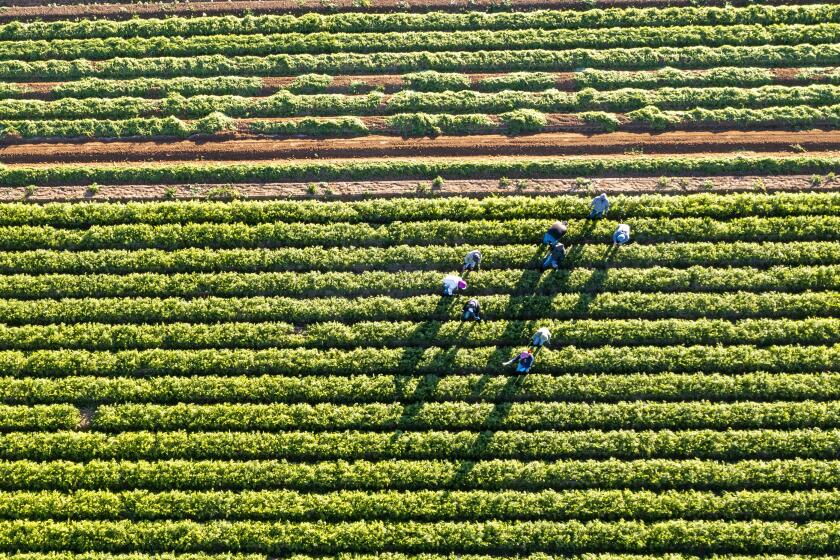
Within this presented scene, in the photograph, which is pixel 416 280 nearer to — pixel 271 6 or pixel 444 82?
pixel 444 82

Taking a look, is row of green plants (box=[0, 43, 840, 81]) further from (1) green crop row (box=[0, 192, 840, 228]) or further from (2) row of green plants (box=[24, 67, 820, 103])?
(1) green crop row (box=[0, 192, 840, 228])

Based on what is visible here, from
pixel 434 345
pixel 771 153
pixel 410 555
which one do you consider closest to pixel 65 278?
pixel 434 345

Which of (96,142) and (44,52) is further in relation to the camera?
(44,52)

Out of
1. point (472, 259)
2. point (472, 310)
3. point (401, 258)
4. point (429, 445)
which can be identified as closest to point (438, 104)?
point (401, 258)

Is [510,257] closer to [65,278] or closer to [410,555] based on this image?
[410,555]

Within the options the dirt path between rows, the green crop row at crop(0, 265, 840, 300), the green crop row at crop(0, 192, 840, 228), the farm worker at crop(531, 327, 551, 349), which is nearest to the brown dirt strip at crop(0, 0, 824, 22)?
the dirt path between rows

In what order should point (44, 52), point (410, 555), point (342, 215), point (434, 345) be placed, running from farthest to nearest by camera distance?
point (44, 52)
point (342, 215)
point (434, 345)
point (410, 555)
